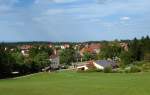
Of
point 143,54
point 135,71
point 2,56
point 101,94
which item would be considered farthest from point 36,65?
point 101,94

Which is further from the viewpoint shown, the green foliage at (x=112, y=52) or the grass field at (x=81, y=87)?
the green foliage at (x=112, y=52)

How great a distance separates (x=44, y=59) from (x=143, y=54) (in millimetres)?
32471

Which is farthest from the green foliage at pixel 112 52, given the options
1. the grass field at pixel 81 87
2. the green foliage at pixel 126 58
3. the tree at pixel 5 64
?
Result: the grass field at pixel 81 87

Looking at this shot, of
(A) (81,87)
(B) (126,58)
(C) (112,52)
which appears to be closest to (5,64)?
(B) (126,58)

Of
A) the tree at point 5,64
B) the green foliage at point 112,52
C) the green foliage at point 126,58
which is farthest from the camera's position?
the green foliage at point 112,52

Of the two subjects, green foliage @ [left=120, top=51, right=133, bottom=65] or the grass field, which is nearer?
the grass field

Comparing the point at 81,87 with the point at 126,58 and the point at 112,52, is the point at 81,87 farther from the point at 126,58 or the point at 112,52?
the point at 112,52

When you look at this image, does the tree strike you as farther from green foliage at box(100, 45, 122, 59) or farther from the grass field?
green foliage at box(100, 45, 122, 59)

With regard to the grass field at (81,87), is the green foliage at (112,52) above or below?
above

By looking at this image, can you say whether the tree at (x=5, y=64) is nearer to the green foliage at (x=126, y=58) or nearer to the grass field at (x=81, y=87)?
the grass field at (x=81, y=87)

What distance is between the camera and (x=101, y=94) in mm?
34188

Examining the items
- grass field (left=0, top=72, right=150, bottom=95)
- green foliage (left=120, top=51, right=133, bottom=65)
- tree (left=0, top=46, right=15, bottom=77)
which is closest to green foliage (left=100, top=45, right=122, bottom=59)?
green foliage (left=120, top=51, right=133, bottom=65)

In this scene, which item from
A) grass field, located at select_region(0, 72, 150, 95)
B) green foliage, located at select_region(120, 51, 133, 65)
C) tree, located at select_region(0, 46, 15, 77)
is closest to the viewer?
grass field, located at select_region(0, 72, 150, 95)

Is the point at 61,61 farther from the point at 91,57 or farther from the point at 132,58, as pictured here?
the point at 132,58
